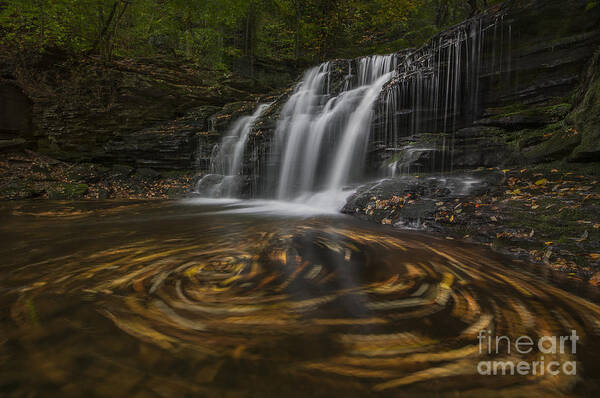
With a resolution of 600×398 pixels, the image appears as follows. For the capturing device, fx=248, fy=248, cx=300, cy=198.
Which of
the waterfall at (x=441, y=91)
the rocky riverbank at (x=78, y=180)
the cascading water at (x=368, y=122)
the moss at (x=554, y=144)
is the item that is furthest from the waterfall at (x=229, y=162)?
the moss at (x=554, y=144)

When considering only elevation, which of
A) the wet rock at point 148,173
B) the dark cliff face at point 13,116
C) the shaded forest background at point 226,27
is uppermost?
the shaded forest background at point 226,27

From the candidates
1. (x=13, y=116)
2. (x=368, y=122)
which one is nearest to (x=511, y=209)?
(x=368, y=122)

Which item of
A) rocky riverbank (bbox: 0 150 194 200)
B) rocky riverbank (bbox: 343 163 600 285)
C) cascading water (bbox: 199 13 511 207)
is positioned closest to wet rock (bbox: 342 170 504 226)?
rocky riverbank (bbox: 343 163 600 285)

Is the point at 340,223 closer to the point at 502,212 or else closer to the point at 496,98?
the point at 502,212

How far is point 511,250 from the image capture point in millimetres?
2773

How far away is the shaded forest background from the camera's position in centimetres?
983

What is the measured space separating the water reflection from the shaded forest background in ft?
41.9

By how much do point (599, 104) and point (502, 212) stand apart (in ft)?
9.27

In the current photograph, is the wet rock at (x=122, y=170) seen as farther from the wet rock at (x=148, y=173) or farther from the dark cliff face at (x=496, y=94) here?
the dark cliff face at (x=496, y=94)

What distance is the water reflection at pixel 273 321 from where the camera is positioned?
95cm

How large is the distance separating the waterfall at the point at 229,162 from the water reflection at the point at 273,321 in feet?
24.7

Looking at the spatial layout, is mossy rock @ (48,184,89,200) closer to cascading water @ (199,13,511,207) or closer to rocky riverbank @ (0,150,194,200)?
rocky riverbank @ (0,150,194,200)

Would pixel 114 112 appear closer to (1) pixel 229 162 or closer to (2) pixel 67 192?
(2) pixel 67 192

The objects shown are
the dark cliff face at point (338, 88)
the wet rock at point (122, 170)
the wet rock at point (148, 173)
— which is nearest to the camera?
the dark cliff face at point (338, 88)
